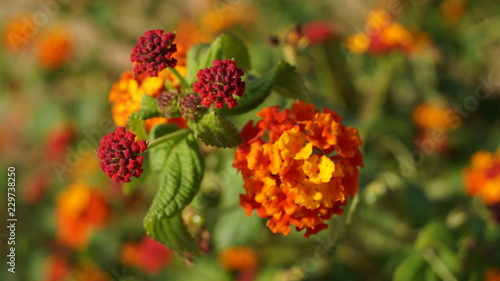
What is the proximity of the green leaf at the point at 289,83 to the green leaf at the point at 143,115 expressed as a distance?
32 cm

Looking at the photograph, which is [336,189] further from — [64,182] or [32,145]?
[32,145]

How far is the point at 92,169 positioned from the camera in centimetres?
313

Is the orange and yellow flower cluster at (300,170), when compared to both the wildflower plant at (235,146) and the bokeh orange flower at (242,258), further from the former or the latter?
the bokeh orange flower at (242,258)

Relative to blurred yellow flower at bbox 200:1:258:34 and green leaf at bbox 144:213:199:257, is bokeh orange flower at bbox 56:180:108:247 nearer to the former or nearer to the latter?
blurred yellow flower at bbox 200:1:258:34

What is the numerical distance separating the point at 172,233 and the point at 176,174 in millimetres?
162

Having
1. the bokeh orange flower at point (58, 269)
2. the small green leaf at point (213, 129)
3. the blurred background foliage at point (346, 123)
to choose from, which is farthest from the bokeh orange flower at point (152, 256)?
the small green leaf at point (213, 129)

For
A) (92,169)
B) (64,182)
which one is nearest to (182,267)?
(92,169)

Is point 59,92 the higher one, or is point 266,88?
point 59,92

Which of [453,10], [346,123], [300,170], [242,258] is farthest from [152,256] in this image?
[453,10]

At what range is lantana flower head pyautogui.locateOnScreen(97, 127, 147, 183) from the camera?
117cm

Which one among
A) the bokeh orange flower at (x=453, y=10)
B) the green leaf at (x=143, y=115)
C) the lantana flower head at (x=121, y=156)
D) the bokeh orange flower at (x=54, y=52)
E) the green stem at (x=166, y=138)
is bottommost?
the lantana flower head at (x=121, y=156)

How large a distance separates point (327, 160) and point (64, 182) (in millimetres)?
2652

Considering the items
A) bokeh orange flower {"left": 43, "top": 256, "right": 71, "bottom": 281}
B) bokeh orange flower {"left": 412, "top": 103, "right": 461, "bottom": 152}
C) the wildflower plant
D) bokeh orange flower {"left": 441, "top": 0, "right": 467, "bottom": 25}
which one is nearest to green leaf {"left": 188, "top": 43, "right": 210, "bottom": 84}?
the wildflower plant

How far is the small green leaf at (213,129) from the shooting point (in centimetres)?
126
